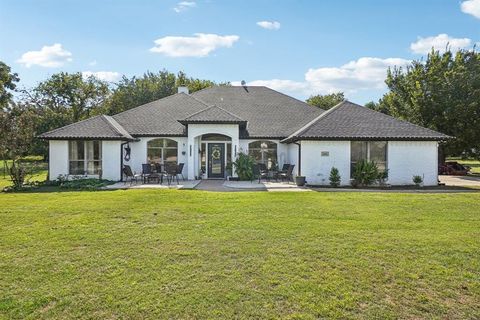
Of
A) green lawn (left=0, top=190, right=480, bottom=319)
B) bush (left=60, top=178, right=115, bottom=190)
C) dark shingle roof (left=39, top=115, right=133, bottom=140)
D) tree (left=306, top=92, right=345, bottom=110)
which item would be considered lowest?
green lawn (left=0, top=190, right=480, bottom=319)

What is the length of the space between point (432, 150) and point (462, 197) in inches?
246

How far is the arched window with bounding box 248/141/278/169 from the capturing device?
23156 mm

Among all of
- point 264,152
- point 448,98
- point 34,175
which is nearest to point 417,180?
point 264,152

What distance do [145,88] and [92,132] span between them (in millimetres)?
31355

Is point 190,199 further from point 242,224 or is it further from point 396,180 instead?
point 396,180

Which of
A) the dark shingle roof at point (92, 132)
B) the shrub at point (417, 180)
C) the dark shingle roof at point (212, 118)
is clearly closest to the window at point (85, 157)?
the dark shingle roof at point (92, 132)

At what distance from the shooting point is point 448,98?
28547 millimetres

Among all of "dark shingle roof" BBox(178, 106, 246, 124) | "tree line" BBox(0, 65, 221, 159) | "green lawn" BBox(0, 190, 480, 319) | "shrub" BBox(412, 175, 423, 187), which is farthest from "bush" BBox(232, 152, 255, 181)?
"tree line" BBox(0, 65, 221, 159)

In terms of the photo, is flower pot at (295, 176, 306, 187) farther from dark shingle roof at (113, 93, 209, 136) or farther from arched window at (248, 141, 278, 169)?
dark shingle roof at (113, 93, 209, 136)

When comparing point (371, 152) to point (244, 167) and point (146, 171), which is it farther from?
point (146, 171)

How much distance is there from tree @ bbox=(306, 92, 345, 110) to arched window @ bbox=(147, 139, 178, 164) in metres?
36.9

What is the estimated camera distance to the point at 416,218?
9602 mm

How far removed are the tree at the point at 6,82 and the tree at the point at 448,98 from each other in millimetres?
41591

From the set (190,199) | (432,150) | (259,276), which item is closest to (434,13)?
(432,150)
